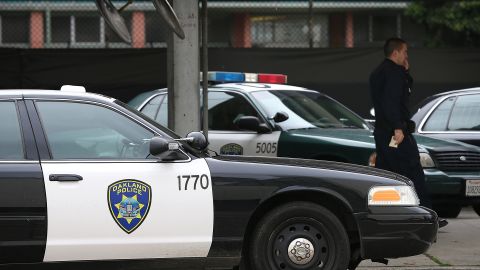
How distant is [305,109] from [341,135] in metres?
0.86

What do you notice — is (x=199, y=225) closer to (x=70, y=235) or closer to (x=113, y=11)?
(x=70, y=235)

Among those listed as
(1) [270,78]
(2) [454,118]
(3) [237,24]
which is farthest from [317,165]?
(3) [237,24]

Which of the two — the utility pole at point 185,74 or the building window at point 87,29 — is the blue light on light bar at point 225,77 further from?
the building window at point 87,29

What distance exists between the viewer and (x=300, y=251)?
6242mm

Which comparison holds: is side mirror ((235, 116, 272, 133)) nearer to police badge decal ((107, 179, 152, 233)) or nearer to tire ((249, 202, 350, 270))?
tire ((249, 202, 350, 270))

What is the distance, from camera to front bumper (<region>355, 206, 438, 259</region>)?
Answer: 20.6ft

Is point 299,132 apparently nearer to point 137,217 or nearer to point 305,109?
point 305,109

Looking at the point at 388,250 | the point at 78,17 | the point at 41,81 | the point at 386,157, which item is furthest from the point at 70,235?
the point at 78,17

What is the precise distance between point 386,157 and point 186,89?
2.01 meters

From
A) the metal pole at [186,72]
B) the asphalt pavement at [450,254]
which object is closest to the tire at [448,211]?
the asphalt pavement at [450,254]

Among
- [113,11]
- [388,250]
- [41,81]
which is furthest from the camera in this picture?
[41,81]

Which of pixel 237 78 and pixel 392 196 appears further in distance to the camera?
pixel 237 78

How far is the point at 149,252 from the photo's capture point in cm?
599

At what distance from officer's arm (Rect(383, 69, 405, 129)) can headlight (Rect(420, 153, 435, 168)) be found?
37.6 inches
